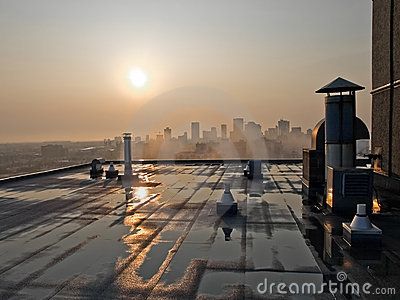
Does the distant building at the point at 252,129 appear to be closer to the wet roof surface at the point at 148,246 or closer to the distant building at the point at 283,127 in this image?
the distant building at the point at 283,127

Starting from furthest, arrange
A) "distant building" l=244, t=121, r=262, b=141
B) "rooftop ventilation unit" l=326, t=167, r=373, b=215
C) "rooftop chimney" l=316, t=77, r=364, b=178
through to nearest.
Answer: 1. "distant building" l=244, t=121, r=262, b=141
2. "rooftop chimney" l=316, t=77, r=364, b=178
3. "rooftop ventilation unit" l=326, t=167, r=373, b=215

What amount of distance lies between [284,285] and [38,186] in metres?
14.5

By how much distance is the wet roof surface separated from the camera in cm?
539

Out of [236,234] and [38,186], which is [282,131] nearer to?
[38,186]

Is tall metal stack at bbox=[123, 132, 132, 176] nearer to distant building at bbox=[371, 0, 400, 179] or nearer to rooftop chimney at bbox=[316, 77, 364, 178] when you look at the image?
rooftop chimney at bbox=[316, 77, 364, 178]


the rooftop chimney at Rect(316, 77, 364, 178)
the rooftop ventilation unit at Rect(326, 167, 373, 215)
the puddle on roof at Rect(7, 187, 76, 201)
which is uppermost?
the rooftop chimney at Rect(316, 77, 364, 178)

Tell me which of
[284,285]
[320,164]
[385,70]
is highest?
[385,70]

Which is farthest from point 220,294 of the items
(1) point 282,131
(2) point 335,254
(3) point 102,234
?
(1) point 282,131

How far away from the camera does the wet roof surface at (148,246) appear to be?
212 inches

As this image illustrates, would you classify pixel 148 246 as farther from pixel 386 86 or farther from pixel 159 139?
pixel 159 139

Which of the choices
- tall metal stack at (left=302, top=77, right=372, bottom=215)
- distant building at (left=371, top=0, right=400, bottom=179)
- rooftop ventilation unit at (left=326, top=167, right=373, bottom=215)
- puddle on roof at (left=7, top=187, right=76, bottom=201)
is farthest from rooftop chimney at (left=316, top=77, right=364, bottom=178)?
puddle on roof at (left=7, top=187, right=76, bottom=201)

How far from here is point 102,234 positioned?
832cm

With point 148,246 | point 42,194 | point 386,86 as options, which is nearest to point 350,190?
point 148,246

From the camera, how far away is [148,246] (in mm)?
7293
